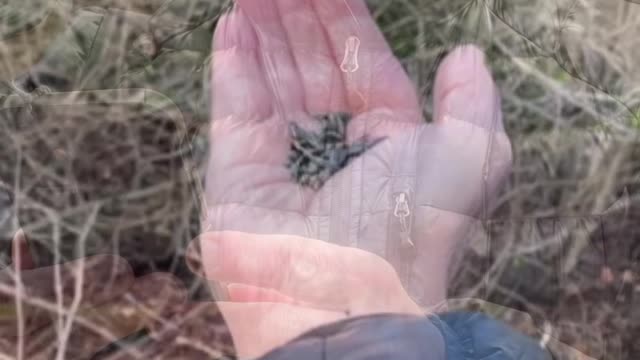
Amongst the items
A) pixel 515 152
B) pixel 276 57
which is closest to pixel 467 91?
pixel 515 152

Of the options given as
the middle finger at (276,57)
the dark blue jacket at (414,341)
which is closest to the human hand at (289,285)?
the dark blue jacket at (414,341)

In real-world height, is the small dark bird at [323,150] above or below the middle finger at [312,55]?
below

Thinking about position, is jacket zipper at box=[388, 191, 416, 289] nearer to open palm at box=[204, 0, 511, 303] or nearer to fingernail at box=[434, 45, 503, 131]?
open palm at box=[204, 0, 511, 303]

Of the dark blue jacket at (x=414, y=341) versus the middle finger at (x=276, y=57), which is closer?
the dark blue jacket at (x=414, y=341)

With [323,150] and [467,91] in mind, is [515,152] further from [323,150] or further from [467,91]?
[323,150]

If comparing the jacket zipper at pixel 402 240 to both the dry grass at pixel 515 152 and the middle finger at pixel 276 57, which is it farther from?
the middle finger at pixel 276 57


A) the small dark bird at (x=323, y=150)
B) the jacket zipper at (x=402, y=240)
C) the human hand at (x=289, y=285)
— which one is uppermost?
the small dark bird at (x=323, y=150)
